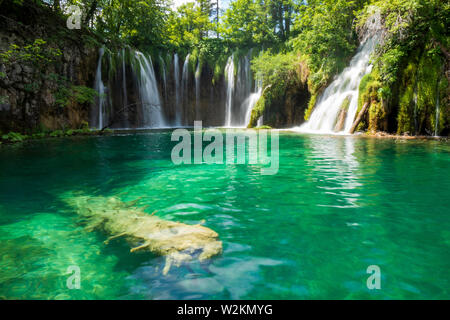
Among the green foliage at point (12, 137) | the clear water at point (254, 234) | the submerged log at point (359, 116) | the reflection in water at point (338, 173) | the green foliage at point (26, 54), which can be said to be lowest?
the clear water at point (254, 234)

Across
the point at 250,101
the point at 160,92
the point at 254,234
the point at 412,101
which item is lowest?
the point at 254,234

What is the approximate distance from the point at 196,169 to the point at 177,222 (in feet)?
11.1

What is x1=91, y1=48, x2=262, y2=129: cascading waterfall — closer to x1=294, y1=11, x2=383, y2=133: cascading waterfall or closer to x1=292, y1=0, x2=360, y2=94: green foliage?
x1=292, y1=0, x2=360, y2=94: green foliage

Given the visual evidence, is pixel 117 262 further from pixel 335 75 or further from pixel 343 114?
pixel 335 75

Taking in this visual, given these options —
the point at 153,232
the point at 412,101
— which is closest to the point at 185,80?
the point at 412,101

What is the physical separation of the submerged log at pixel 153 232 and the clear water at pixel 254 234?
0.40ft

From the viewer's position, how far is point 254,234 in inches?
119

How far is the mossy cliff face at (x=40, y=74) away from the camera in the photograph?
1314cm

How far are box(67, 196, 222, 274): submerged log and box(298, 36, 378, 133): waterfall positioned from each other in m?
14.1

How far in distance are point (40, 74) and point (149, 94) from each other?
12.6m

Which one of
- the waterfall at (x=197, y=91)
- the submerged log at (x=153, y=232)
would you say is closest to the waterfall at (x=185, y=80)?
the waterfall at (x=197, y=91)

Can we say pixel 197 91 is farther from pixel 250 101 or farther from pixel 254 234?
pixel 254 234

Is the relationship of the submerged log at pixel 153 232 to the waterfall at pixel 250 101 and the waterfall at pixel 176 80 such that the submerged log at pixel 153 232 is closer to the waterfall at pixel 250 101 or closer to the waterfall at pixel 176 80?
the waterfall at pixel 250 101
